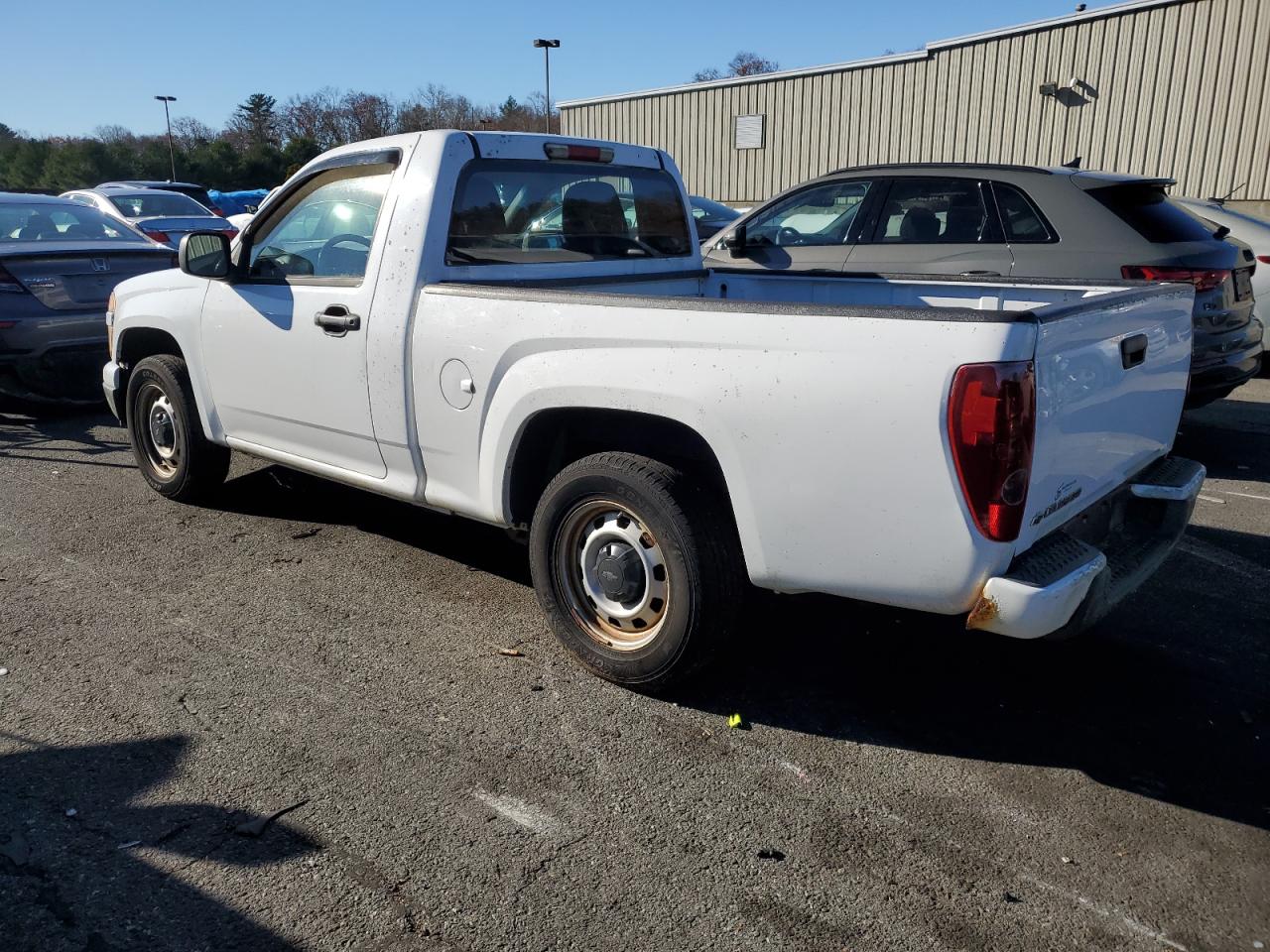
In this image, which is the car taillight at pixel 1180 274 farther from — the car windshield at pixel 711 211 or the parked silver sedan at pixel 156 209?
the parked silver sedan at pixel 156 209

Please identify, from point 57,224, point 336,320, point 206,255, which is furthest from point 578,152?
point 57,224

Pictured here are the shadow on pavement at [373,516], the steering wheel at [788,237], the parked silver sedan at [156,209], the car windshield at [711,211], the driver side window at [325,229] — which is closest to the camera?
the driver side window at [325,229]

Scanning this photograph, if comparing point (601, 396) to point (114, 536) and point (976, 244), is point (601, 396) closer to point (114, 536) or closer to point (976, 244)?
point (114, 536)

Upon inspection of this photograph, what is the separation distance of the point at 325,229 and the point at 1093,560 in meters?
3.46

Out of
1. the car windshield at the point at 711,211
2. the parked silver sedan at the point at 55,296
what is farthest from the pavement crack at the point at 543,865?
the car windshield at the point at 711,211

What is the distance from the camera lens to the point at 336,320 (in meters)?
4.42

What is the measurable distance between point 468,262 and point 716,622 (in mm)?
1867

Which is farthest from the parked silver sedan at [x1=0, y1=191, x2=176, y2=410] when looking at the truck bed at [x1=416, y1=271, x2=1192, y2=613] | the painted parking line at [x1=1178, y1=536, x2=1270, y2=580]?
the painted parking line at [x1=1178, y1=536, x2=1270, y2=580]

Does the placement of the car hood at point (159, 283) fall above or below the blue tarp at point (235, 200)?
below

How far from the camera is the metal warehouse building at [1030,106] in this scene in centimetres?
1803

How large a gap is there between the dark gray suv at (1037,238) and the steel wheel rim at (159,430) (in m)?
3.77

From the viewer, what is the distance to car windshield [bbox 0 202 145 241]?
27.2ft

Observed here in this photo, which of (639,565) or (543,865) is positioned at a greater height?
(639,565)

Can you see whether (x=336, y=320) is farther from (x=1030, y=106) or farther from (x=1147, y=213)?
(x=1030, y=106)
